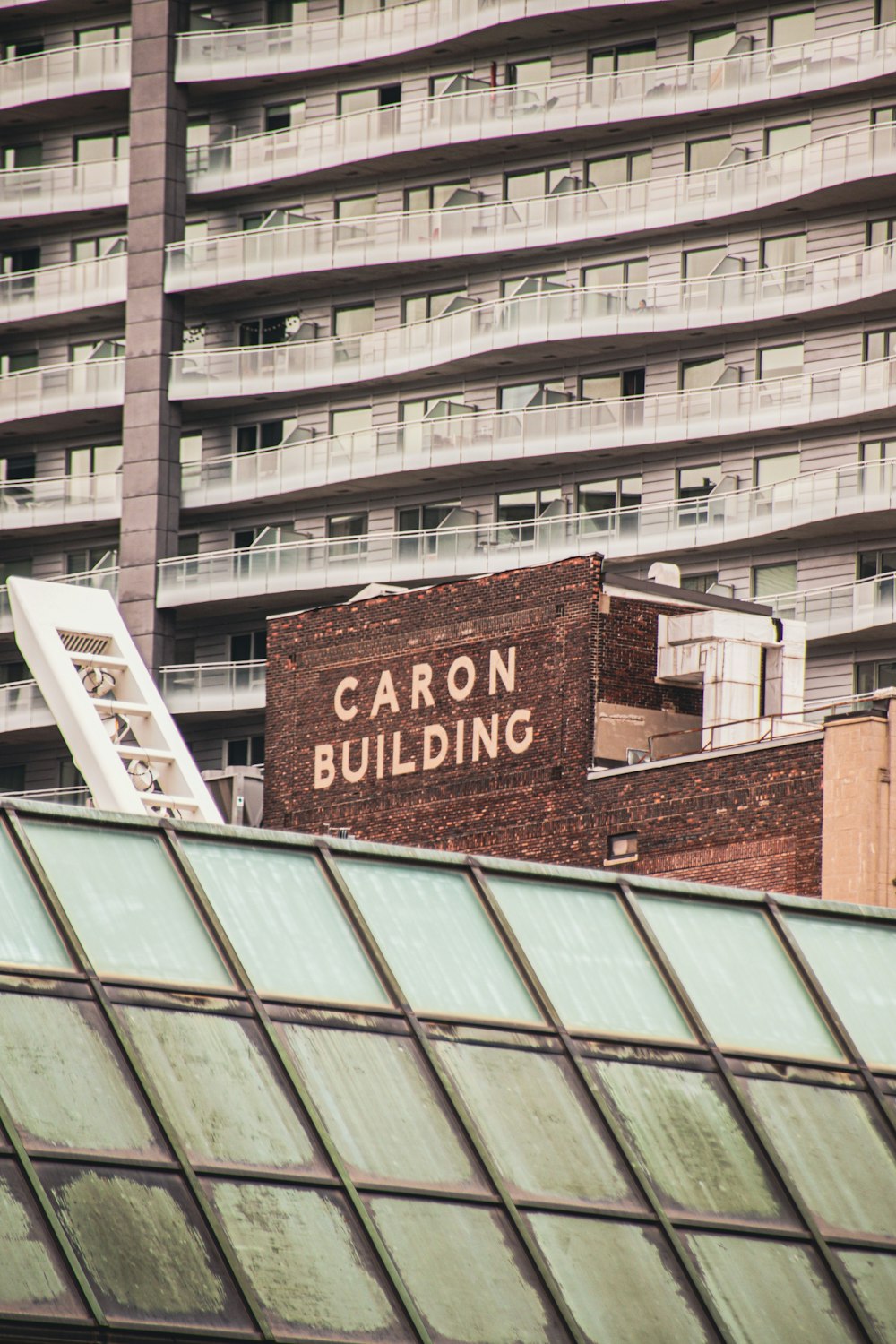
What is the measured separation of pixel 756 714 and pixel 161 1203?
37.3 m

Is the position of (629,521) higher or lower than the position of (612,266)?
lower

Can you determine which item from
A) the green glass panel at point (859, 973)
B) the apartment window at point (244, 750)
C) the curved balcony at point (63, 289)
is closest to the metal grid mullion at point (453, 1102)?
the green glass panel at point (859, 973)

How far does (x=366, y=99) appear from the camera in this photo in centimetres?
8562

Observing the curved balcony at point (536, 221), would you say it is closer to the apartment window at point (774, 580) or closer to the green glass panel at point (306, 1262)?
the apartment window at point (774, 580)

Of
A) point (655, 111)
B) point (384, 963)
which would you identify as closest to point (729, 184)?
point (655, 111)

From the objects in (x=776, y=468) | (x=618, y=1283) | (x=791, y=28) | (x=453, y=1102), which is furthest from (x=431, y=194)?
(x=618, y=1283)

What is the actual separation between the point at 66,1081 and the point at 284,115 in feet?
237

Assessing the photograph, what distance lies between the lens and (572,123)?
7981 cm

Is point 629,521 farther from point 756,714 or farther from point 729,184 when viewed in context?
point 756,714

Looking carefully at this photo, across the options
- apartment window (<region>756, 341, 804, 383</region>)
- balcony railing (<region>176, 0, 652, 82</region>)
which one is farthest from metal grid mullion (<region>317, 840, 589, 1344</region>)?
balcony railing (<region>176, 0, 652, 82</region>)

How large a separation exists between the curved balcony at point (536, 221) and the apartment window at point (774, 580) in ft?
33.8

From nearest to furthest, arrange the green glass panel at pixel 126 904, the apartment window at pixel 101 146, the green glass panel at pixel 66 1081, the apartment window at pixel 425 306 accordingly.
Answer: the green glass panel at pixel 66 1081
the green glass panel at pixel 126 904
the apartment window at pixel 425 306
the apartment window at pixel 101 146

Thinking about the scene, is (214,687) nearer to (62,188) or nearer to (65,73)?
(62,188)

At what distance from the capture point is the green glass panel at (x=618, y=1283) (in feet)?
60.4
